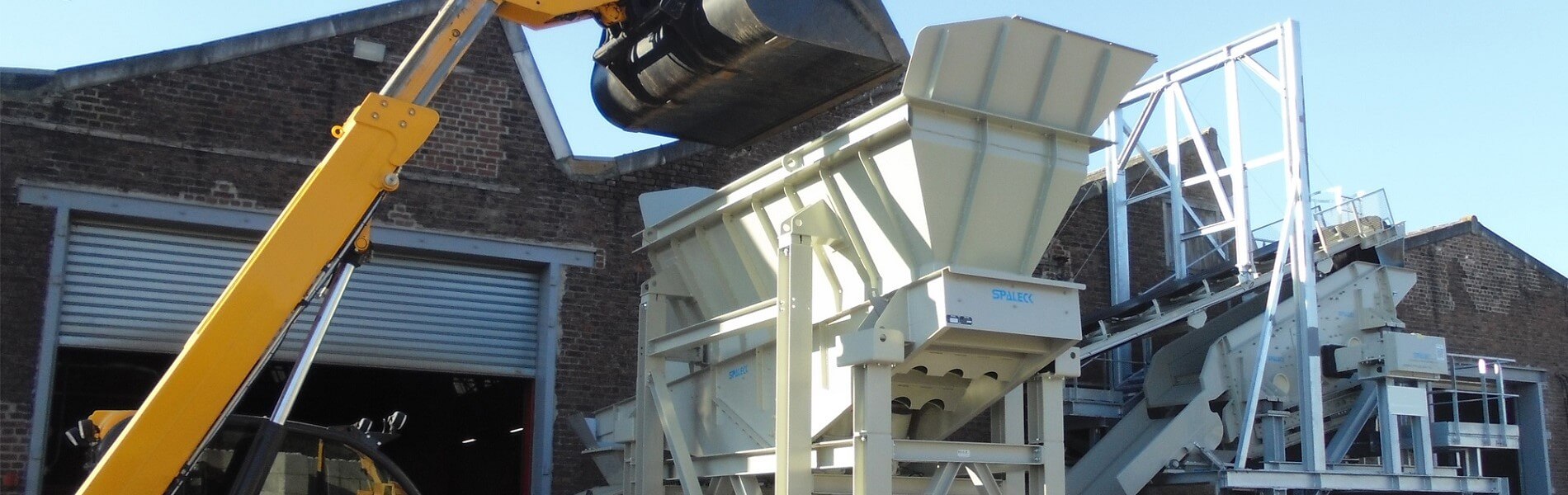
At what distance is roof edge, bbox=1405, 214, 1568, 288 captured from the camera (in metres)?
18.9

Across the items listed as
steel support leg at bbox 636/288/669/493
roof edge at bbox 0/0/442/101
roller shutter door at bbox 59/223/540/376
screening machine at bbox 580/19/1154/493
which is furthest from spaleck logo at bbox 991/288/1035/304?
roof edge at bbox 0/0/442/101

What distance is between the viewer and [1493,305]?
19250 mm

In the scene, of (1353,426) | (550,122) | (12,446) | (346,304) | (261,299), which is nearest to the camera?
(261,299)

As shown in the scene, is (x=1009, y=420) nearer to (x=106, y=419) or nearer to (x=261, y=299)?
(x=261, y=299)

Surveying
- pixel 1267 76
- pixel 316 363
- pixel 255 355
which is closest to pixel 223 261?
pixel 316 363

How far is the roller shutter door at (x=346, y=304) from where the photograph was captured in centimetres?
1173

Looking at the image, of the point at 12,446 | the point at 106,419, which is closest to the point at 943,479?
the point at 106,419

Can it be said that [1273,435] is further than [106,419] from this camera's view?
Yes

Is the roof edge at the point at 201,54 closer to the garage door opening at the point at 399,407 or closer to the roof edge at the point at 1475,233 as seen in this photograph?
the garage door opening at the point at 399,407

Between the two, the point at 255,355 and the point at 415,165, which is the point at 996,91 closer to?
the point at 255,355

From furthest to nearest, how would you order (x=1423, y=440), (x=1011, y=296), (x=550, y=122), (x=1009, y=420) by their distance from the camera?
(x=1423, y=440) → (x=550, y=122) → (x=1009, y=420) → (x=1011, y=296)

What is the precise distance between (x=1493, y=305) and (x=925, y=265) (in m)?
14.6

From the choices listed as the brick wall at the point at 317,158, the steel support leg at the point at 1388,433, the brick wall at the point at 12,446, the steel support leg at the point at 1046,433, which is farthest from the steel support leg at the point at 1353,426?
the brick wall at the point at 12,446

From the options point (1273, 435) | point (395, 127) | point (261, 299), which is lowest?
point (261, 299)
